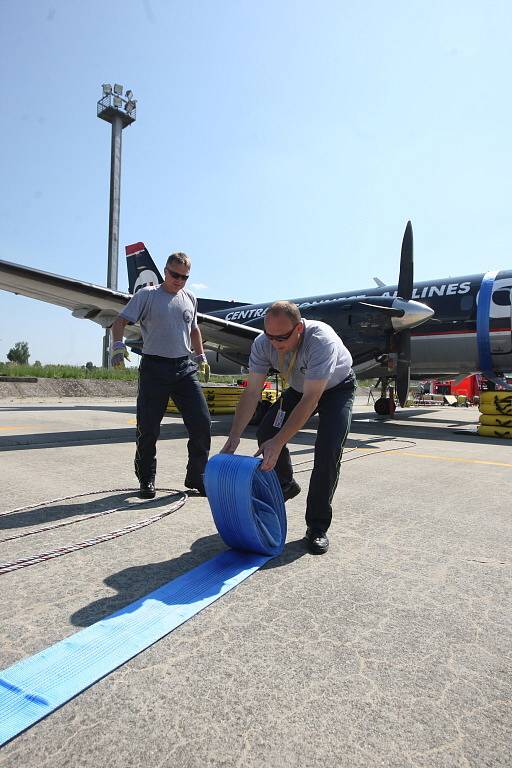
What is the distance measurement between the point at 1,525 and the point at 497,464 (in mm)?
→ 5682

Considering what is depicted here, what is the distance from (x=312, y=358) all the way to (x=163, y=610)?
5.10 ft

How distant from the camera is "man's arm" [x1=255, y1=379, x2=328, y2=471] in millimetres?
2480

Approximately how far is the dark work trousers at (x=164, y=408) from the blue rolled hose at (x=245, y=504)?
4.63 ft

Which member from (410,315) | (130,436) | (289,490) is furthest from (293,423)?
(410,315)

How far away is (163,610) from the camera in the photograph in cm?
190

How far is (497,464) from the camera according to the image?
6.08 meters

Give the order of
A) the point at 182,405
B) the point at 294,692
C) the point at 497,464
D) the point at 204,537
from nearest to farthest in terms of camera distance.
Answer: the point at 294,692 → the point at 204,537 → the point at 182,405 → the point at 497,464

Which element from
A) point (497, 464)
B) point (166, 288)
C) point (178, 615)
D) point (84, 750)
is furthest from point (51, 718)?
point (497, 464)

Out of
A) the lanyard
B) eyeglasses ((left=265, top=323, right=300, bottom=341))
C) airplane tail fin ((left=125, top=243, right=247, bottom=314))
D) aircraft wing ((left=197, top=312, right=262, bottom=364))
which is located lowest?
the lanyard

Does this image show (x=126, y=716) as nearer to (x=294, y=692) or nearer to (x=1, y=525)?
(x=294, y=692)

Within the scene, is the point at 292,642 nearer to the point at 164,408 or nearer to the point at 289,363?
the point at 289,363

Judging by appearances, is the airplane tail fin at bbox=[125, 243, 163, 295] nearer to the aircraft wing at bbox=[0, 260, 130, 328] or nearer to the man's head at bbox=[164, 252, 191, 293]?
the aircraft wing at bbox=[0, 260, 130, 328]

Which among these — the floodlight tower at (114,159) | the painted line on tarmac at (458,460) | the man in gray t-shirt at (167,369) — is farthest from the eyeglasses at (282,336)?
the floodlight tower at (114,159)

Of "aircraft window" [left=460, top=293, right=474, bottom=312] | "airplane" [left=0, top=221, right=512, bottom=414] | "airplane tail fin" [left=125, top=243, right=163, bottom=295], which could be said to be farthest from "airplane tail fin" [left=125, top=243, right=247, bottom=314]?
"aircraft window" [left=460, top=293, right=474, bottom=312]
